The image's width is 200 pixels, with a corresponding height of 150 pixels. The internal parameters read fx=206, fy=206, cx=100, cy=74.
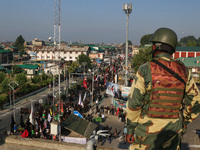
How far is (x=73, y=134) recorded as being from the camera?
13.8m

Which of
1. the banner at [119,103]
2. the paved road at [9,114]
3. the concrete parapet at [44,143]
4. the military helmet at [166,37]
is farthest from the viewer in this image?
the banner at [119,103]

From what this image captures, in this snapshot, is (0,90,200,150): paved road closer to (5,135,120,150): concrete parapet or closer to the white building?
(5,135,120,150): concrete parapet

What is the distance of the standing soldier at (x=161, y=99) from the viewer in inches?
100

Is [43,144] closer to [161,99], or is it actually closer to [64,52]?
[161,99]

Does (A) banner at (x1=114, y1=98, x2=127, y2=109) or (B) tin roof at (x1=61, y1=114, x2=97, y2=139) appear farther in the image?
(A) banner at (x1=114, y1=98, x2=127, y2=109)

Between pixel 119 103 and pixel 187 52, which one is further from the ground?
pixel 187 52

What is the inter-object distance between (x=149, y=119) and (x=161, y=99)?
0.30 m

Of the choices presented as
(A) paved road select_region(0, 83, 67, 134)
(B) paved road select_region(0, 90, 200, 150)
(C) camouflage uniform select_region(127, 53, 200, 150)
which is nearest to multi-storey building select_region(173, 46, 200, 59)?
(A) paved road select_region(0, 83, 67, 134)

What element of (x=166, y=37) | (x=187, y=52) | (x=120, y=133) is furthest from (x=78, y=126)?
(x=187, y=52)

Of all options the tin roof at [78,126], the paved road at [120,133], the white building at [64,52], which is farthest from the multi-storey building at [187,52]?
the tin roof at [78,126]

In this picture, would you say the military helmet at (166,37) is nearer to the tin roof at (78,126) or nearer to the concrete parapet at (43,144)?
the concrete parapet at (43,144)

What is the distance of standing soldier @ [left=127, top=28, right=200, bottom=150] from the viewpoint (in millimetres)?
2543

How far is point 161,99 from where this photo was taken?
2549 millimetres

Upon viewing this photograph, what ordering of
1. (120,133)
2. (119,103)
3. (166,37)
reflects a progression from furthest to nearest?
1. (119,103)
2. (120,133)
3. (166,37)
